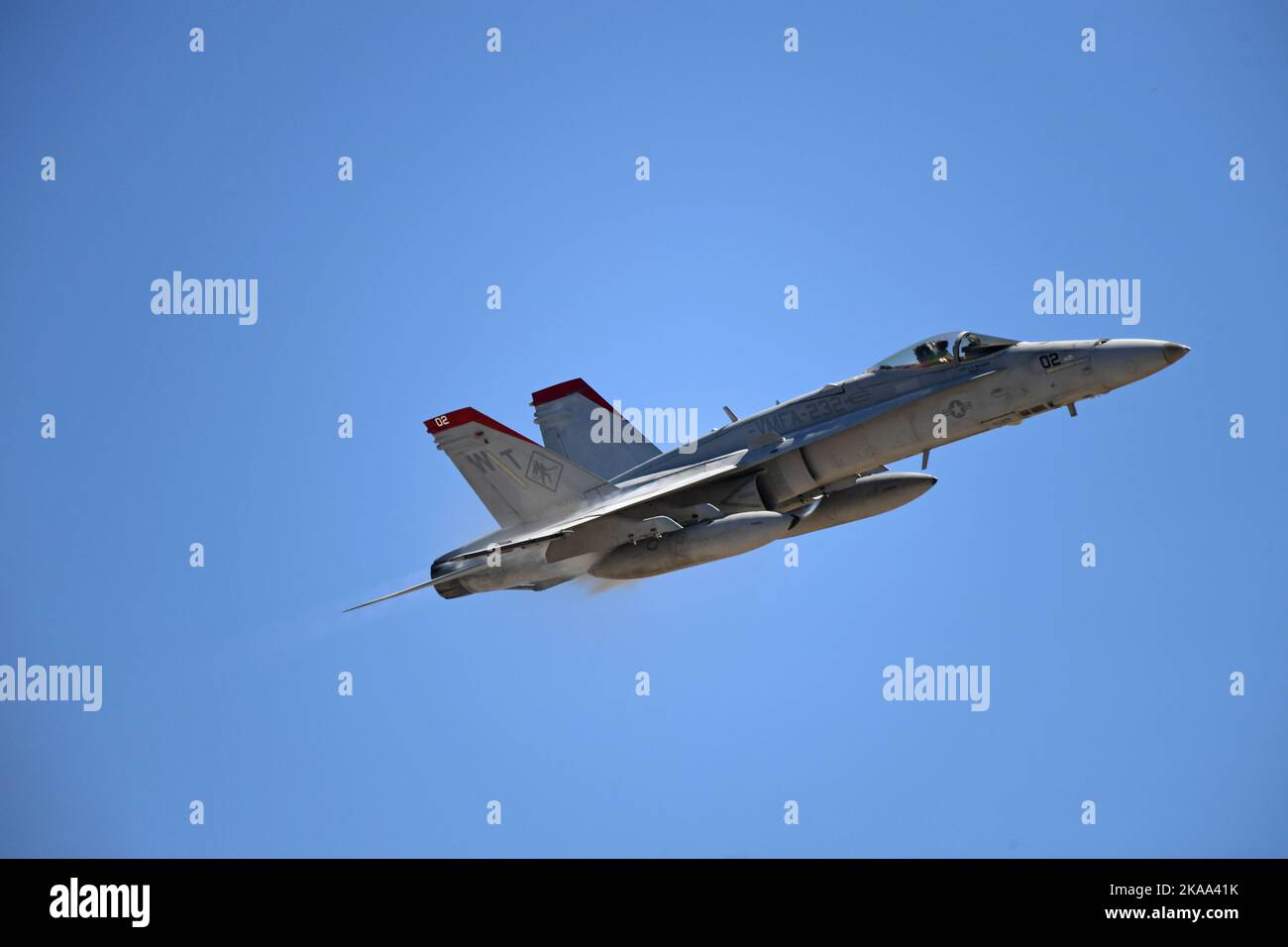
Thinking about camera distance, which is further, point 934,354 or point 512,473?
point 512,473

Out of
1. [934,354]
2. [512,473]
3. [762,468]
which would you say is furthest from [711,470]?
[934,354]

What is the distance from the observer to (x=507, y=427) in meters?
28.5

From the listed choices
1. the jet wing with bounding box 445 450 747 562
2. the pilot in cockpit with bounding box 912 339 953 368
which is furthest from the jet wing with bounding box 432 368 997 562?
the pilot in cockpit with bounding box 912 339 953 368

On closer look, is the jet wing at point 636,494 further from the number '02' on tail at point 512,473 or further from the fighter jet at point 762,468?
the number '02' on tail at point 512,473

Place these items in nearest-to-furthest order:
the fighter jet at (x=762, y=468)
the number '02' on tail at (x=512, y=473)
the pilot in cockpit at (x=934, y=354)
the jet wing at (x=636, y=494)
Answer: the fighter jet at (x=762, y=468) → the pilot in cockpit at (x=934, y=354) → the jet wing at (x=636, y=494) → the number '02' on tail at (x=512, y=473)

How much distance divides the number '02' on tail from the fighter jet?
2 cm

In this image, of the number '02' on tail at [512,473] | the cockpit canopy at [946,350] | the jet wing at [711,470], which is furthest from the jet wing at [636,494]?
the cockpit canopy at [946,350]

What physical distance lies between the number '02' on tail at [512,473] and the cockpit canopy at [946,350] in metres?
5.51

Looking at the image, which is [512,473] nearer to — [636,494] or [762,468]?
[636,494]

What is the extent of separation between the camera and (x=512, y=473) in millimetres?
28375

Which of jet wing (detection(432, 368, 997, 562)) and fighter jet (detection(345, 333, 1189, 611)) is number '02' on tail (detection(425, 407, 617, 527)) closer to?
fighter jet (detection(345, 333, 1189, 611))

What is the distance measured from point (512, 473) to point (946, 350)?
7.73m

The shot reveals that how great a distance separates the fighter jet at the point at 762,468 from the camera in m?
25.6
